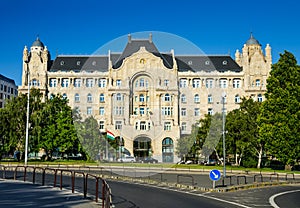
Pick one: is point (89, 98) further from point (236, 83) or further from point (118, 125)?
point (236, 83)

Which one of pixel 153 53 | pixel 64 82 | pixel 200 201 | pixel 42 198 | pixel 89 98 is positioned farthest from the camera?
pixel 64 82

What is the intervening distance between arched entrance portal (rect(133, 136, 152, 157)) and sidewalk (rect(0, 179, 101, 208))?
4886mm

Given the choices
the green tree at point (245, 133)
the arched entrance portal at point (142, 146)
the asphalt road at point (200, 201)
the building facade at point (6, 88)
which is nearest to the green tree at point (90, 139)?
the arched entrance portal at point (142, 146)

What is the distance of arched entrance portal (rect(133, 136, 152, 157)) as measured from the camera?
1156 cm

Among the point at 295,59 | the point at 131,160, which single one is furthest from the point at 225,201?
the point at 295,59

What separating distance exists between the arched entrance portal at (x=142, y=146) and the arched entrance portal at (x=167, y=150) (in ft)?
2.25

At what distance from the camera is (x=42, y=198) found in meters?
17.2

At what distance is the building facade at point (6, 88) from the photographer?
10486 cm

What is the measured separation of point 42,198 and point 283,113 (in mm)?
35571

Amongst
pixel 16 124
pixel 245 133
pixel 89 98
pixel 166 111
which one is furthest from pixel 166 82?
pixel 16 124

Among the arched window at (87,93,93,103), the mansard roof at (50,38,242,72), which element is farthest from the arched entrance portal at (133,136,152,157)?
the mansard roof at (50,38,242,72)

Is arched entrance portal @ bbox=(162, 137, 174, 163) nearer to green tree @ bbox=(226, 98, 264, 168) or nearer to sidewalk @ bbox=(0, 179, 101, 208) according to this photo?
sidewalk @ bbox=(0, 179, 101, 208)

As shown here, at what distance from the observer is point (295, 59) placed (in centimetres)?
4816

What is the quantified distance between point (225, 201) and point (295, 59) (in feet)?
115
